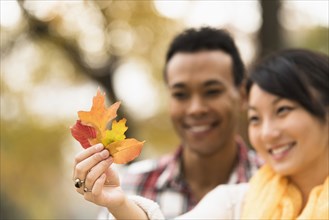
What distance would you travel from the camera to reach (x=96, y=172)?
1770 millimetres

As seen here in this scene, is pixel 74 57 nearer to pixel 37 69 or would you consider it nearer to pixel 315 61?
pixel 37 69

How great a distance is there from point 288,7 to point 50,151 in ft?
13.2

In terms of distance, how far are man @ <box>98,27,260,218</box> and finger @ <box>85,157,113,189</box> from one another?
1363mm

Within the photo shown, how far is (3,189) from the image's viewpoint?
832 centimetres

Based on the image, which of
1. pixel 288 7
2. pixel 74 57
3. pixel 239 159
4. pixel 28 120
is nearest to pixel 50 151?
pixel 28 120

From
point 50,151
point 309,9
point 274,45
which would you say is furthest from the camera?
point 50,151

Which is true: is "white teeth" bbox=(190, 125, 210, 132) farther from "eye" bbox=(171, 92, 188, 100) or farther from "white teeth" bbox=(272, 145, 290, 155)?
"white teeth" bbox=(272, 145, 290, 155)

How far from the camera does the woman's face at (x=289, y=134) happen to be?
231 centimetres

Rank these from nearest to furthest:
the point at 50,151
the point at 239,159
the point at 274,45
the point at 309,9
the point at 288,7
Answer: the point at 239,159
the point at 274,45
the point at 288,7
the point at 309,9
the point at 50,151

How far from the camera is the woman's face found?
231 cm

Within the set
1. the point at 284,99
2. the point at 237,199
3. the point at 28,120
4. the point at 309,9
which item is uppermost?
the point at 309,9

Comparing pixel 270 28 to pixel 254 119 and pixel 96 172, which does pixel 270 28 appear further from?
pixel 96 172

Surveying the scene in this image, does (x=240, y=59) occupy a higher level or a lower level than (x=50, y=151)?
lower

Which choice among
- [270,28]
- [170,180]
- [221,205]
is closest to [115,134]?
[221,205]
